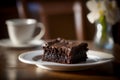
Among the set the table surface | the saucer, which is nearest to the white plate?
Answer: the table surface

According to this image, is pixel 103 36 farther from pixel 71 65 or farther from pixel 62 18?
pixel 62 18

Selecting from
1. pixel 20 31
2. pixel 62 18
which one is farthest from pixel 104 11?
pixel 62 18

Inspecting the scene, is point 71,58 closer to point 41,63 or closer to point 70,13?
point 41,63

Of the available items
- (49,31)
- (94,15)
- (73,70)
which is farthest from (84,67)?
(49,31)

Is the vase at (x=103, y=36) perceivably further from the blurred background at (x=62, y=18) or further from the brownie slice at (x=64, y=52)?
the blurred background at (x=62, y=18)

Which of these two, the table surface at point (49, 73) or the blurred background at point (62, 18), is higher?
the blurred background at point (62, 18)

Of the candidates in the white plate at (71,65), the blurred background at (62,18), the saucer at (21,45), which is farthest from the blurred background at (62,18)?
the white plate at (71,65)
